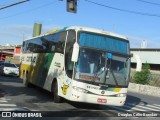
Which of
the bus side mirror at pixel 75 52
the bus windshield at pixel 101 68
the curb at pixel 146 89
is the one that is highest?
the bus side mirror at pixel 75 52

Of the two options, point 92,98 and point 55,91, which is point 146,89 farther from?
point 92,98

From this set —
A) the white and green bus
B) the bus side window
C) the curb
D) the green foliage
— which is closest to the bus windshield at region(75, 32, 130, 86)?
the white and green bus

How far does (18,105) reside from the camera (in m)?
15.3

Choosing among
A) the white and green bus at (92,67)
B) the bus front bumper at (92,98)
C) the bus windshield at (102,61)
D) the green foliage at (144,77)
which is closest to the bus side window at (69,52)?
the white and green bus at (92,67)

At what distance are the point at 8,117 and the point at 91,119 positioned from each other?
2818 millimetres

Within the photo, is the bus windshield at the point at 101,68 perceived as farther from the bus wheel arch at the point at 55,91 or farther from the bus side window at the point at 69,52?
the bus wheel arch at the point at 55,91

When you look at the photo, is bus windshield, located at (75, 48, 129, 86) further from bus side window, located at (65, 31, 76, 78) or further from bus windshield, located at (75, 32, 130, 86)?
bus side window, located at (65, 31, 76, 78)

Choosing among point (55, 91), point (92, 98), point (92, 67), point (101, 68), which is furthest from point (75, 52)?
point (55, 91)

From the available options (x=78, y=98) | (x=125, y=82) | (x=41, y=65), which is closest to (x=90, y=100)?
(x=78, y=98)

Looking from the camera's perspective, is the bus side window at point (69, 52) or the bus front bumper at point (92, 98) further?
the bus side window at point (69, 52)

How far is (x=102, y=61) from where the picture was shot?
15750 mm

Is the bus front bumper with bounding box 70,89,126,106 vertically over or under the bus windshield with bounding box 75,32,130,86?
under

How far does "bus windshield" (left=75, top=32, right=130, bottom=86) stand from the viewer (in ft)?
50.8

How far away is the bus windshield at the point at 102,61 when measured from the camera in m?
15.5
